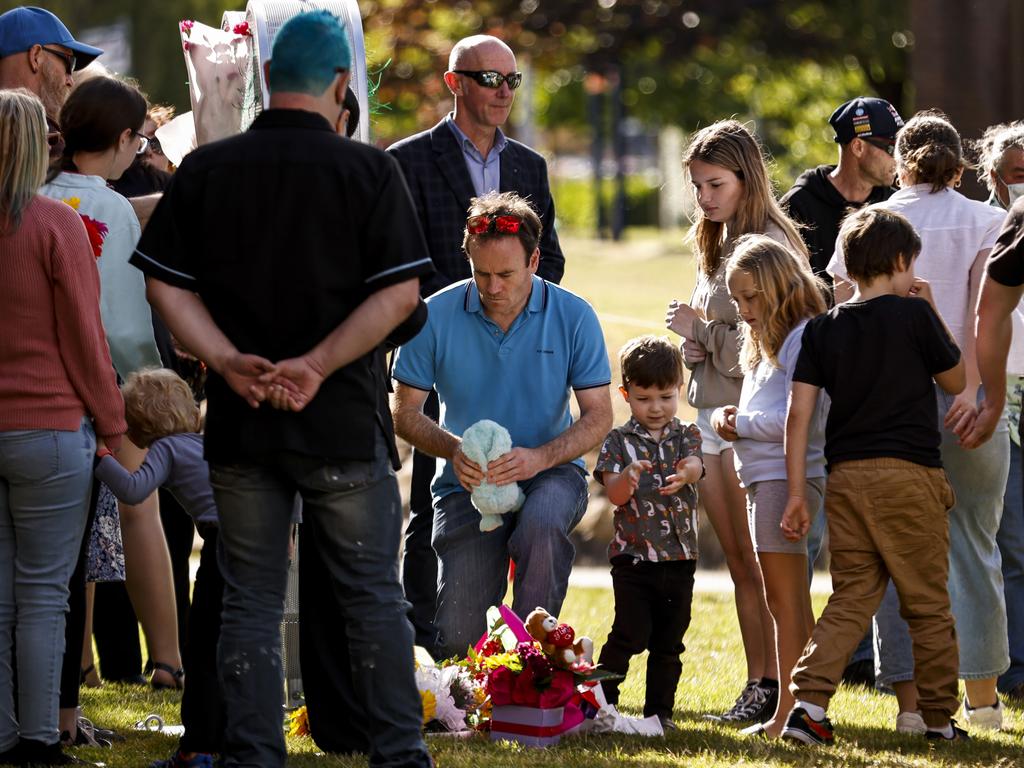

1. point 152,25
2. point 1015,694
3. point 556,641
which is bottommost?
point 1015,694

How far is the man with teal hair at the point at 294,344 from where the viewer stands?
4.34 m

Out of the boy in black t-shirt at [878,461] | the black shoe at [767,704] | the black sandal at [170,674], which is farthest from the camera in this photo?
the black sandal at [170,674]

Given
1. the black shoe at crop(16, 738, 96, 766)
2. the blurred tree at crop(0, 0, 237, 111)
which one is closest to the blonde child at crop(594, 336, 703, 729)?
the black shoe at crop(16, 738, 96, 766)

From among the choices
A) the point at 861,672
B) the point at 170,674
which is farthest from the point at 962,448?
the point at 170,674

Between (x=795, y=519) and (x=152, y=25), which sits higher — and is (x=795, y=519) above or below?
below

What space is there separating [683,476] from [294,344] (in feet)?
5.68

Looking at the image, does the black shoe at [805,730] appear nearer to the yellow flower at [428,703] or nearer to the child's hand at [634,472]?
the child's hand at [634,472]

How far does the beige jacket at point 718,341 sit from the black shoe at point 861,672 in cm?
151

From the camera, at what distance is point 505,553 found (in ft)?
19.4

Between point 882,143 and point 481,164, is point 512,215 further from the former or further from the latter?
point 882,143

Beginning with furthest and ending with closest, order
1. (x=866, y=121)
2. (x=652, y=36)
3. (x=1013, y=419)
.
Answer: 1. (x=652, y=36)
2. (x=866, y=121)
3. (x=1013, y=419)

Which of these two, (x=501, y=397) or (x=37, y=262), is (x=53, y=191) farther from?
(x=501, y=397)

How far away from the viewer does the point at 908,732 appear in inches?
222

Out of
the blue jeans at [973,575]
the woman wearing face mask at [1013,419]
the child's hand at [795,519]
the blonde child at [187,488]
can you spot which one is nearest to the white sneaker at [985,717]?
the blue jeans at [973,575]
